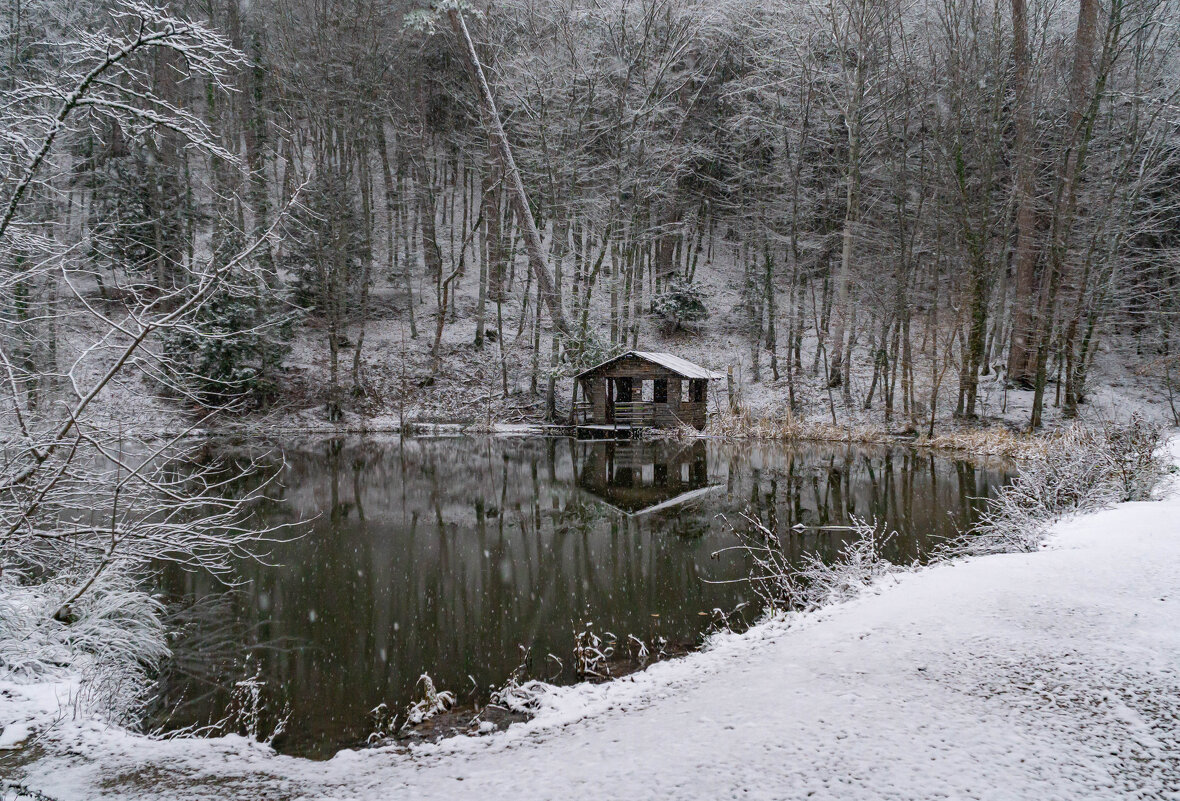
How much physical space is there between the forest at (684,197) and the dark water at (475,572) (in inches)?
279

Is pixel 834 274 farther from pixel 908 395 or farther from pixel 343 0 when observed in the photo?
pixel 343 0

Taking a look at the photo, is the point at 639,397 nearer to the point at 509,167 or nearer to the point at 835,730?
the point at 509,167

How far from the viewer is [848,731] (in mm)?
2650

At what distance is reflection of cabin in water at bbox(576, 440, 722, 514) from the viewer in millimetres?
11484

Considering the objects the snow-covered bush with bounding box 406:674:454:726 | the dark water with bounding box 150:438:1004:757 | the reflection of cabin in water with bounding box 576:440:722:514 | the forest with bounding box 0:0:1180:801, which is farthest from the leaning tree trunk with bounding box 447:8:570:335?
the snow-covered bush with bounding box 406:674:454:726

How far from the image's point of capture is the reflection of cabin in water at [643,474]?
11484 mm

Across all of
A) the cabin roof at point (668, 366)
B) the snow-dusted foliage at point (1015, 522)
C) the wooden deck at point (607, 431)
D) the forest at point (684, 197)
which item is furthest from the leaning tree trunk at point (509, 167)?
the snow-dusted foliage at point (1015, 522)

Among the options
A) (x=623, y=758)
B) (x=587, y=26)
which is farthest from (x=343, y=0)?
(x=623, y=758)

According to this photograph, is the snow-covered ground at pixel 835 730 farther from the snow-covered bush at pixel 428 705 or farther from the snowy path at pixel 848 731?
the snow-covered bush at pixel 428 705

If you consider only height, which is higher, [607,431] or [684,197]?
[684,197]

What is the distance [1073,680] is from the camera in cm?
298

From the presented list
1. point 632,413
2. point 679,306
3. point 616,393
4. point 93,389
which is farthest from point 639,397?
point 93,389

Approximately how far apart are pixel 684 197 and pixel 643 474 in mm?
24570

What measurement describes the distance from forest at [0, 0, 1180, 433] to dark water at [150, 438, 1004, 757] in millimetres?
7098
